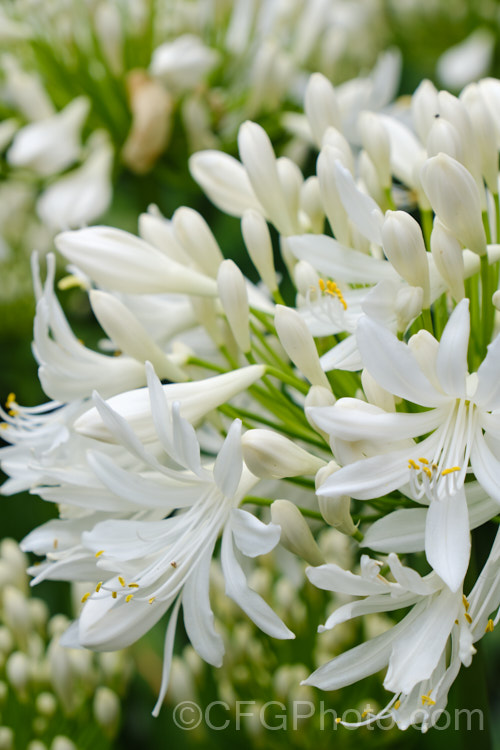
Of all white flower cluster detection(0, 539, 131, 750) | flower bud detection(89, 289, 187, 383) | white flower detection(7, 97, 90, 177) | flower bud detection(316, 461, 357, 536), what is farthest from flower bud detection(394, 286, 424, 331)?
white flower detection(7, 97, 90, 177)

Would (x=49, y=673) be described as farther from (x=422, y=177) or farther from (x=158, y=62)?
(x=158, y=62)

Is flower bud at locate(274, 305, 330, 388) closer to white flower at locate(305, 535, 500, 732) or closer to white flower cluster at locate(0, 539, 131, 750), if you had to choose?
white flower at locate(305, 535, 500, 732)

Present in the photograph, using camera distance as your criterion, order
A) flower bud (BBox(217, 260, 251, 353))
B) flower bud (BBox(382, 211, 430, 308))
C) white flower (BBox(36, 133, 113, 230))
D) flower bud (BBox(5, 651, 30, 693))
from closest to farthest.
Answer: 1. flower bud (BBox(382, 211, 430, 308))
2. flower bud (BBox(217, 260, 251, 353))
3. flower bud (BBox(5, 651, 30, 693))
4. white flower (BBox(36, 133, 113, 230))

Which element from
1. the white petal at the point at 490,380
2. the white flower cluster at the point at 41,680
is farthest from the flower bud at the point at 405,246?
the white flower cluster at the point at 41,680

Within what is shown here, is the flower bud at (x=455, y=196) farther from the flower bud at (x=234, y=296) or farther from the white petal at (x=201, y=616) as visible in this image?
the white petal at (x=201, y=616)

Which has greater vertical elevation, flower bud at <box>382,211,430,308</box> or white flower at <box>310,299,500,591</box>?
flower bud at <box>382,211,430,308</box>

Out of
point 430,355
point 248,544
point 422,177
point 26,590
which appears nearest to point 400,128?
point 422,177
